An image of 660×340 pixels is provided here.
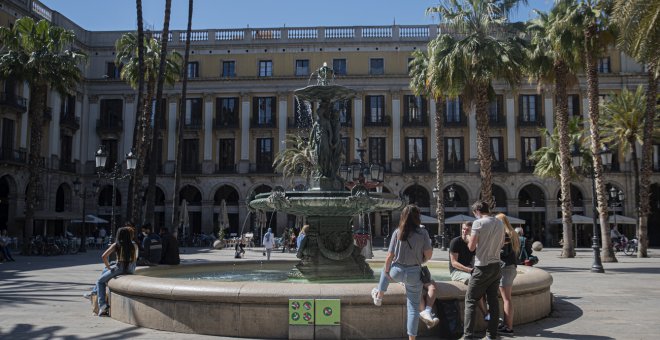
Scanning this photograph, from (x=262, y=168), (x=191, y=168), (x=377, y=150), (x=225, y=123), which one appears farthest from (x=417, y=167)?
(x=191, y=168)

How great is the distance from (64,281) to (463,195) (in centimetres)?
3474

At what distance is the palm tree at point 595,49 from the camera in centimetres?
2328

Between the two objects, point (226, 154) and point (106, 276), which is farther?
point (226, 154)

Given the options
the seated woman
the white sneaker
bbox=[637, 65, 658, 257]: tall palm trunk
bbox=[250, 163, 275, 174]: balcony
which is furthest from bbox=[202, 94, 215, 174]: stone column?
the white sneaker

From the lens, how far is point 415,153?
4509 centimetres

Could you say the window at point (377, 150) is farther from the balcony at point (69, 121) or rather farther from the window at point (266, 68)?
the balcony at point (69, 121)

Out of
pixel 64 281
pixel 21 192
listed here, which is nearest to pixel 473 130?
pixel 21 192

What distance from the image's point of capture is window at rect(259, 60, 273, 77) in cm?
4622

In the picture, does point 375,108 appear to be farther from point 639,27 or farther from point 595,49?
point 639,27

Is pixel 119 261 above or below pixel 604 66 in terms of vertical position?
below

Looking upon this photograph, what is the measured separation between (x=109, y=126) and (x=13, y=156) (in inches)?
443

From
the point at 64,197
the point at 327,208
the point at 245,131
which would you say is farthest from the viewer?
the point at 245,131

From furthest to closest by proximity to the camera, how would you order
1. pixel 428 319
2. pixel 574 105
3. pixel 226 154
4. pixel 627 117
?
pixel 226 154
pixel 574 105
pixel 627 117
pixel 428 319

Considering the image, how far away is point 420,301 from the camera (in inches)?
268
